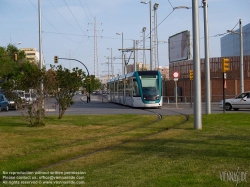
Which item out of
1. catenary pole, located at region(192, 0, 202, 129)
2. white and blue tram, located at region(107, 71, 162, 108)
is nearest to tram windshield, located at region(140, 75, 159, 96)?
white and blue tram, located at region(107, 71, 162, 108)

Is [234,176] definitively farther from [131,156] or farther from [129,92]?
[129,92]

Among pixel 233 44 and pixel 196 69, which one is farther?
pixel 233 44

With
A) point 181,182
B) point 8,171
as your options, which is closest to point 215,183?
point 181,182

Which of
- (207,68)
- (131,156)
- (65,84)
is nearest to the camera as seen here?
(131,156)

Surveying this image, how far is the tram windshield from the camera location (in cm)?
3450

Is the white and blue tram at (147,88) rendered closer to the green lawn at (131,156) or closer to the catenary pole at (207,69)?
the catenary pole at (207,69)

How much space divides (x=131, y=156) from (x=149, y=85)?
80.4 feet

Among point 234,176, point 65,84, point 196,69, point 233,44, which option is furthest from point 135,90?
point 233,44

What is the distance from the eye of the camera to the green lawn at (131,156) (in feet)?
25.1

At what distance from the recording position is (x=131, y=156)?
10258mm

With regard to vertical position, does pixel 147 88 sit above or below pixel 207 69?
below

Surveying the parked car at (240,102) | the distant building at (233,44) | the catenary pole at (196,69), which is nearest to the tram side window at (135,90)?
the parked car at (240,102)

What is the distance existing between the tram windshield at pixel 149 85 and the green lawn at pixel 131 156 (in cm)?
1768

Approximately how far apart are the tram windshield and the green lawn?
17685mm
